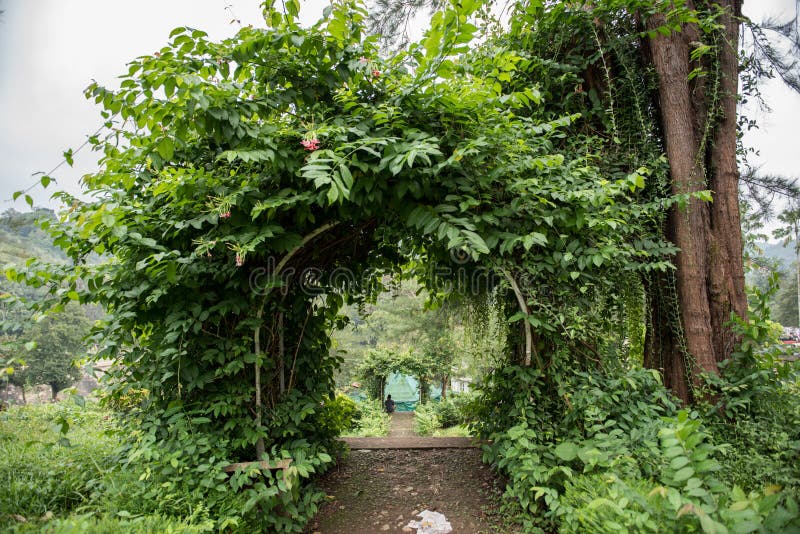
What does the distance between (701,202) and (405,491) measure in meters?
2.98

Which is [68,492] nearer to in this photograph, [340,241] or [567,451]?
[340,241]

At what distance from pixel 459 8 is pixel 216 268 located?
5.68 ft

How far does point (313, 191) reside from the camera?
216 centimetres

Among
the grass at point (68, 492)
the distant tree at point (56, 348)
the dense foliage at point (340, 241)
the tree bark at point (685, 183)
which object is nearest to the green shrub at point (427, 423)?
the dense foliage at point (340, 241)

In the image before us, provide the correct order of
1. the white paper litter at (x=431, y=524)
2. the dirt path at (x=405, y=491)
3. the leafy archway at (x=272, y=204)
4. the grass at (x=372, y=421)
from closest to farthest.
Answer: the leafy archway at (x=272, y=204)
the white paper litter at (x=431, y=524)
the dirt path at (x=405, y=491)
the grass at (x=372, y=421)

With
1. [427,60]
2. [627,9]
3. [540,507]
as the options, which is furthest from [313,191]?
[627,9]

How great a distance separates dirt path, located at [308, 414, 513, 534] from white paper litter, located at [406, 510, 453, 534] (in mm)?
42

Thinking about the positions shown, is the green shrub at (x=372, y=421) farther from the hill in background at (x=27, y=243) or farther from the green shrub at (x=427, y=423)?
the hill in background at (x=27, y=243)

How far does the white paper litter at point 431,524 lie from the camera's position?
262cm

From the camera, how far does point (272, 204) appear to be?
1.97 meters

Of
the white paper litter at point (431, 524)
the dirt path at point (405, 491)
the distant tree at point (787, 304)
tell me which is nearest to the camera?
the white paper litter at point (431, 524)

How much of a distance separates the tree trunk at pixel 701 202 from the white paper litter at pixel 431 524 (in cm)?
176

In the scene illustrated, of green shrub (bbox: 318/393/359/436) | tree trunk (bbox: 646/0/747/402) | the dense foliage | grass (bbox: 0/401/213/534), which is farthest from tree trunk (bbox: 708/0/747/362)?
grass (bbox: 0/401/213/534)

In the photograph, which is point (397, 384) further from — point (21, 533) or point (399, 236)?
point (21, 533)
